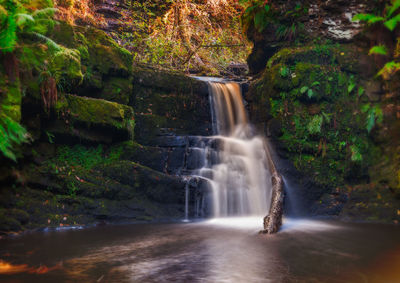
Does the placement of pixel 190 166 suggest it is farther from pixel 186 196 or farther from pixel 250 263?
pixel 250 263

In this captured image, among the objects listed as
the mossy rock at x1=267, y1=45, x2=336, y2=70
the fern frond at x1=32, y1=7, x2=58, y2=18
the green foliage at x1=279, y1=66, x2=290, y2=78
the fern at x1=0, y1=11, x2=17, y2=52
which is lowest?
the fern at x1=0, y1=11, x2=17, y2=52

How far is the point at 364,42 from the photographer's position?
28.7 feet

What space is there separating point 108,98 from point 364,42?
26.3ft

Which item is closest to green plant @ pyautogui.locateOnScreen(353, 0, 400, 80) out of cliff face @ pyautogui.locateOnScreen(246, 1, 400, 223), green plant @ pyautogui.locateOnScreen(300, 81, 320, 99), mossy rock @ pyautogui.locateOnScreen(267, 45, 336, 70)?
cliff face @ pyautogui.locateOnScreen(246, 1, 400, 223)

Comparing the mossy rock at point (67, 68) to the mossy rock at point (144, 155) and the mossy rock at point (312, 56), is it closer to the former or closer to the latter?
the mossy rock at point (144, 155)

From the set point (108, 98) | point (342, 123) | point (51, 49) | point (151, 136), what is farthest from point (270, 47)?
point (51, 49)

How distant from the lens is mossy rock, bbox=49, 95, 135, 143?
6082mm

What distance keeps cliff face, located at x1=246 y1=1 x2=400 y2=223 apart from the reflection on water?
1.96 metres

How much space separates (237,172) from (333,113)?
3.36 meters

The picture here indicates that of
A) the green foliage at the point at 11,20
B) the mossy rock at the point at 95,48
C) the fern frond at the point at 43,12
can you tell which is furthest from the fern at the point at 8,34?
the mossy rock at the point at 95,48

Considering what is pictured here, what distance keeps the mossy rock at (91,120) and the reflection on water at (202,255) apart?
7.56ft

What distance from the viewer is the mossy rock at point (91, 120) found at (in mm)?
6082

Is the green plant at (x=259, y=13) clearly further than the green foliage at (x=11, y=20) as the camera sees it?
Yes

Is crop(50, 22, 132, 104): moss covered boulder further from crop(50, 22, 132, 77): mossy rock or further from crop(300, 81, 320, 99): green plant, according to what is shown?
crop(300, 81, 320, 99): green plant
